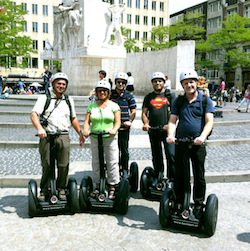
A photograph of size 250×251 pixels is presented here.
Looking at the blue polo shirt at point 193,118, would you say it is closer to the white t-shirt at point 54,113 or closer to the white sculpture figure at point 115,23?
the white t-shirt at point 54,113

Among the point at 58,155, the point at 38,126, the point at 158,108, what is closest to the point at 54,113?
the point at 38,126

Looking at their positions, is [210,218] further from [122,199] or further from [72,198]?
[72,198]

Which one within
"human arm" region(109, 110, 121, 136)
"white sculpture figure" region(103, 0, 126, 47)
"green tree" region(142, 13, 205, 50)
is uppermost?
"green tree" region(142, 13, 205, 50)

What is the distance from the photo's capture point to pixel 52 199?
4492 millimetres

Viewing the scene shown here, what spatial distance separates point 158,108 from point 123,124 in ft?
2.04

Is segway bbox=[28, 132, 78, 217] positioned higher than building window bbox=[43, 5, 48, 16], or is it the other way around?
building window bbox=[43, 5, 48, 16]

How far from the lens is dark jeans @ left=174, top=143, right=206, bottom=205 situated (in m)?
4.05

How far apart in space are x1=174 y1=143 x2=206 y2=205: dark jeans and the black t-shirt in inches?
45.1

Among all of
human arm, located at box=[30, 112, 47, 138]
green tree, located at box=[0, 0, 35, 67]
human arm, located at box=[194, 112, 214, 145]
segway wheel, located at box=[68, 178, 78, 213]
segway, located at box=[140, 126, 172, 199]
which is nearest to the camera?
human arm, located at box=[194, 112, 214, 145]

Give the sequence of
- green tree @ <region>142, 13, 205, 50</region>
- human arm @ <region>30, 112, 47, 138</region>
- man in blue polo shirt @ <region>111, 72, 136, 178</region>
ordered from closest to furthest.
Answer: human arm @ <region>30, 112, 47, 138</region>
man in blue polo shirt @ <region>111, 72, 136, 178</region>
green tree @ <region>142, 13, 205, 50</region>

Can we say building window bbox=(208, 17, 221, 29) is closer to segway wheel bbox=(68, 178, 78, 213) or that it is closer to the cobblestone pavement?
the cobblestone pavement

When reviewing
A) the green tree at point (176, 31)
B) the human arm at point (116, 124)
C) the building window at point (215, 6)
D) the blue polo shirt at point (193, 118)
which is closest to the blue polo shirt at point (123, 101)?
the human arm at point (116, 124)

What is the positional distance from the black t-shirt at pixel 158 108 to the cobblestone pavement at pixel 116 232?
1243 millimetres

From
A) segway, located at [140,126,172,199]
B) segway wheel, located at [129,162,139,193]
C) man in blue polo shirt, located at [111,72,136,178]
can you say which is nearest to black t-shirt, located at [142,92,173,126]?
segway, located at [140,126,172,199]
